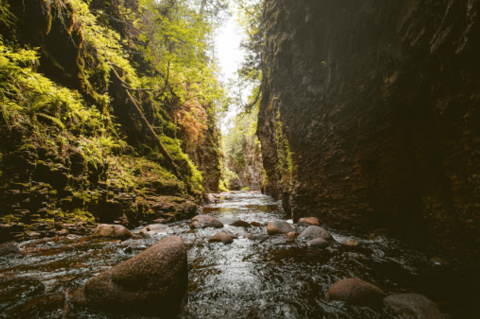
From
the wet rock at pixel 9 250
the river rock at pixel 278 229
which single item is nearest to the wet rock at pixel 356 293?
the river rock at pixel 278 229

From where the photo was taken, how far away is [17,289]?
2.24 meters

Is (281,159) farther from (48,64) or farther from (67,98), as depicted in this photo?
(48,64)

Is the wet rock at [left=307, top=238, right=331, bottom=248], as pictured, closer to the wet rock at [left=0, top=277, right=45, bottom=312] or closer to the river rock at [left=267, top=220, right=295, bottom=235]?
the river rock at [left=267, top=220, right=295, bottom=235]

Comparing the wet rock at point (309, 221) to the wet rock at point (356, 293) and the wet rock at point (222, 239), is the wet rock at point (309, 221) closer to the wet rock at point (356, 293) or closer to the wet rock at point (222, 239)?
the wet rock at point (222, 239)

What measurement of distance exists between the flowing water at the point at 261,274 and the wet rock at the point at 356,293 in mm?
95

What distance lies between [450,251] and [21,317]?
5804 millimetres

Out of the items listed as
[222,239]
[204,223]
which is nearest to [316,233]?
[222,239]

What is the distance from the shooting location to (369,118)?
183 inches

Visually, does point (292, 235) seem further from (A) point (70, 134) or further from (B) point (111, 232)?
(A) point (70, 134)

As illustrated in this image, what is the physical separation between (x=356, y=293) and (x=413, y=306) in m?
0.53

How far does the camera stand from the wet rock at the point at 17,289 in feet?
6.68

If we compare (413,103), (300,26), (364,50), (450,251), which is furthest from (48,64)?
(450,251)

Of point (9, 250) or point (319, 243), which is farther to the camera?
point (319, 243)

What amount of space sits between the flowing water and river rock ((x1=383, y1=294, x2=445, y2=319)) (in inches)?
5.7
